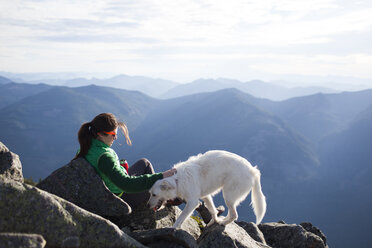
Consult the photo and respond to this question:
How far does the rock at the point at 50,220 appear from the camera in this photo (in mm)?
4773

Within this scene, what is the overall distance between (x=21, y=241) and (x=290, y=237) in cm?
868

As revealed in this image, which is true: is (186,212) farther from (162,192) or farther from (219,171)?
(219,171)

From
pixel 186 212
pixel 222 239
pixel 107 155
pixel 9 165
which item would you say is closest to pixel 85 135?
pixel 107 155

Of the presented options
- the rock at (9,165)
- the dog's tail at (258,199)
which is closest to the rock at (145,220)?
the dog's tail at (258,199)

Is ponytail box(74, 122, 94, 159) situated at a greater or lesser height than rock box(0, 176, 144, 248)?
greater

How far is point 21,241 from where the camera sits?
4.23 meters

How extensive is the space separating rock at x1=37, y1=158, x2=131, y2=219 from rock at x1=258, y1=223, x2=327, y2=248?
6261 mm

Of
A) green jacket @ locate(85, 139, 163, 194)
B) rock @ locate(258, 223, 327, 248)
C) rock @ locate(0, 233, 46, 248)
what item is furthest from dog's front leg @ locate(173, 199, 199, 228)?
rock @ locate(258, 223, 327, 248)

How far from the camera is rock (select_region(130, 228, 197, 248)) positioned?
6.46m

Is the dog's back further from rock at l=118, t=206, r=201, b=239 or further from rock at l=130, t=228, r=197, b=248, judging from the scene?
rock at l=130, t=228, r=197, b=248

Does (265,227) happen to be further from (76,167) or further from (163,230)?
(76,167)

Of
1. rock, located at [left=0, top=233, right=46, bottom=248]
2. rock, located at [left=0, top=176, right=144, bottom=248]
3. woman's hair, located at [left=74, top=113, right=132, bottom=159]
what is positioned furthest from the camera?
woman's hair, located at [left=74, top=113, right=132, bottom=159]

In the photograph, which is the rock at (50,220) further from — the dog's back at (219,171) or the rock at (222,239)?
the dog's back at (219,171)

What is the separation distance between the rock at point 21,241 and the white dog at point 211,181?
3.42 meters
